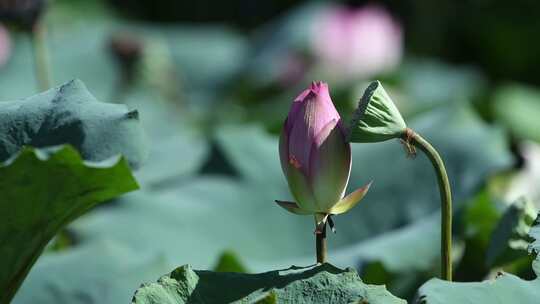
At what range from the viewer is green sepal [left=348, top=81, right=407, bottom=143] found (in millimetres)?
667

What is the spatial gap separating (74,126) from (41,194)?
6 centimetres

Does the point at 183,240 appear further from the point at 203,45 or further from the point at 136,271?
the point at 203,45

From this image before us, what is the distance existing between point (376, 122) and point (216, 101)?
6.98ft

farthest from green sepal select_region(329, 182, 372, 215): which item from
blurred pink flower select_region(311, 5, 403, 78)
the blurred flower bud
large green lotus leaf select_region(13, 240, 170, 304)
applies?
blurred pink flower select_region(311, 5, 403, 78)

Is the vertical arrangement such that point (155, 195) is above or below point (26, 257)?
below

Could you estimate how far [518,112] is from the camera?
10.0 feet

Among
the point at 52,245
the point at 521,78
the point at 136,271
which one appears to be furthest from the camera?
the point at 521,78

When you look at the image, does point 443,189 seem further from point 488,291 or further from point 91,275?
point 91,275

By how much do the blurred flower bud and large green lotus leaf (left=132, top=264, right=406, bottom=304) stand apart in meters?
0.76

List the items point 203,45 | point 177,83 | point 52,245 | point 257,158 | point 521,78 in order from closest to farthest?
point 52,245 < point 257,158 < point 177,83 < point 203,45 < point 521,78

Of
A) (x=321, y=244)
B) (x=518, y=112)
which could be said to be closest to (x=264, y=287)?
(x=321, y=244)

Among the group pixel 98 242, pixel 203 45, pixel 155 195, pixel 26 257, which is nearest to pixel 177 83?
pixel 203 45

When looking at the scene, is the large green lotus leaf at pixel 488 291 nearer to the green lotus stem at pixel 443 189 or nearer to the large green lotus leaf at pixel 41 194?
the green lotus stem at pixel 443 189

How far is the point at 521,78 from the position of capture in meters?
4.42
